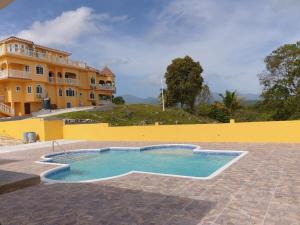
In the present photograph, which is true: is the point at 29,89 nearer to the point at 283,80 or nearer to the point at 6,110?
the point at 6,110

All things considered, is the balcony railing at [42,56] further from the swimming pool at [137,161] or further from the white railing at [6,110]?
the swimming pool at [137,161]

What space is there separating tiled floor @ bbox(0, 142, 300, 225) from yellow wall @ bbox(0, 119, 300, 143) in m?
6.03

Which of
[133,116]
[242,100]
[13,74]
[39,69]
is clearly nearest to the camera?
[13,74]

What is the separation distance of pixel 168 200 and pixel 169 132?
39.3 feet

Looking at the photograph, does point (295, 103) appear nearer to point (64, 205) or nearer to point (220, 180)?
point (220, 180)

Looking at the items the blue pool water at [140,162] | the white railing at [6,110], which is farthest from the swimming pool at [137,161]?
the white railing at [6,110]

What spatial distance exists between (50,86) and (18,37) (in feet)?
24.2

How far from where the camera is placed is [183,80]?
45.0 meters

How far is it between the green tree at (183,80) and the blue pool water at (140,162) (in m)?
30.0

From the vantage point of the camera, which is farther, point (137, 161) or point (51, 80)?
point (51, 80)

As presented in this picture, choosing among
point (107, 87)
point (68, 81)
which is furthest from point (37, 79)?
point (107, 87)


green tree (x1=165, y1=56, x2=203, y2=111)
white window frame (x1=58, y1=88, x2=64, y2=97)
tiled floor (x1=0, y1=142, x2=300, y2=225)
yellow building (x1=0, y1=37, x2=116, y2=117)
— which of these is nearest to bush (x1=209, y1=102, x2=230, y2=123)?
green tree (x1=165, y1=56, x2=203, y2=111)

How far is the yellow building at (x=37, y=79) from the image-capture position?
32844mm

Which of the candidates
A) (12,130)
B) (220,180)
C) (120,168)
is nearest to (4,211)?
(220,180)
